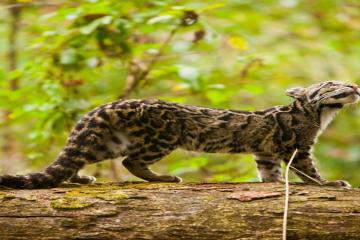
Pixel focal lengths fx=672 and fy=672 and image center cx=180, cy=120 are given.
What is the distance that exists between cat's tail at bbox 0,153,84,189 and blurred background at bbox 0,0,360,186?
145 centimetres

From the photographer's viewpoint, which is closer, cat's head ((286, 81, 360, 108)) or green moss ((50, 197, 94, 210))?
green moss ((50, 197, 94, 210))

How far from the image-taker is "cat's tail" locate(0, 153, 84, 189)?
18.0 ft

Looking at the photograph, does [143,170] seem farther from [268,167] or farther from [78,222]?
[78,222]

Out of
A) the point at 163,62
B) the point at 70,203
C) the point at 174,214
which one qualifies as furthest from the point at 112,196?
the point at 163,62

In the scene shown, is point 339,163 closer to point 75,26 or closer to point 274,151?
point 274,151

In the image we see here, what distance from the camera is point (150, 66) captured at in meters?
8.14

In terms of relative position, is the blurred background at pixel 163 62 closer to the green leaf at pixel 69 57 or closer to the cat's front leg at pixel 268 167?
the green leaf at pixel 69 57

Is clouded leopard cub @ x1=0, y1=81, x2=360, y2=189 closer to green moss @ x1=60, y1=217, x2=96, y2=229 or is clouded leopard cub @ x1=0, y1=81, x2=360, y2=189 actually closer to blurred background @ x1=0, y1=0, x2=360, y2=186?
blurred background @ x1=0, y1=0, x2=360, y2=186

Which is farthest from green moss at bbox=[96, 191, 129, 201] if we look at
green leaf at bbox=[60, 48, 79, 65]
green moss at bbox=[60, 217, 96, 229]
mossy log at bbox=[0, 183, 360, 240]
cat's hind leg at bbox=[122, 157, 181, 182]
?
green leaf at bbox=[60, 48, 79, 65]

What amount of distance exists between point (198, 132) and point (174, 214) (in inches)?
76.7

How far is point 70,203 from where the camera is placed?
511cm

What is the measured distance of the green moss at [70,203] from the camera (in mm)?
5062

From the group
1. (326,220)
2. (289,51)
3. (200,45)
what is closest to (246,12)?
(289,51)

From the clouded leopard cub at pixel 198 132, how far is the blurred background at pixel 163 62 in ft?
1.81
